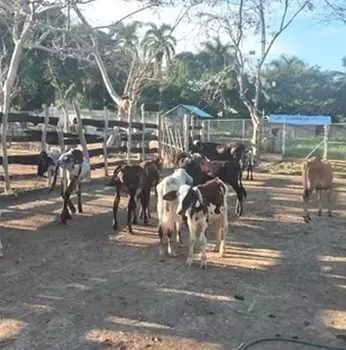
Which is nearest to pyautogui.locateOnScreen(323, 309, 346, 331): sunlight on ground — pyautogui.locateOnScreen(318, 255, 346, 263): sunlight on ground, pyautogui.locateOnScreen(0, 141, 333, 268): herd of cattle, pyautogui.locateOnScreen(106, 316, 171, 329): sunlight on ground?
pyautogui.locateOnScreen(106, 316, 171, 329): sunlight on ground

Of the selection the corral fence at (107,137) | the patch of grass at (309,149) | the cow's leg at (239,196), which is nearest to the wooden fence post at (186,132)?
the corral fence at (107,137)

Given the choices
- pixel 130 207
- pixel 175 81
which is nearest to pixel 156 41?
pixel 175 81

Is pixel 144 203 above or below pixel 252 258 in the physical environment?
above

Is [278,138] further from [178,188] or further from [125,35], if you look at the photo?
[178,188]

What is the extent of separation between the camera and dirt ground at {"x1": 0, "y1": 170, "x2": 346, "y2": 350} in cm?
440

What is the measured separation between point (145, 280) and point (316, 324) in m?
1.95

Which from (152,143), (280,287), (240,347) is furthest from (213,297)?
(152,143)

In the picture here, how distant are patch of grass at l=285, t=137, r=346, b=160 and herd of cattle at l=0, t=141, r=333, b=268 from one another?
1450 centimetres

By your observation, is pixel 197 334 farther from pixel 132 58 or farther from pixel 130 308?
pixel 132 58

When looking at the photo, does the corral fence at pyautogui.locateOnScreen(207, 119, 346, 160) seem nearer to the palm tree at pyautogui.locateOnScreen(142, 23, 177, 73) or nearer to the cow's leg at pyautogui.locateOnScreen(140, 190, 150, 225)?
the palm tree at pyautogui.locateOnScreen(142, 23, 177, 73)

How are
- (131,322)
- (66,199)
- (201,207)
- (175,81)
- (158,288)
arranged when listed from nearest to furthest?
1. (131,322)
2. (158,288)
3. (201,207)
4. (66,199)
5. (175,81)

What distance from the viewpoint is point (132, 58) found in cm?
2773

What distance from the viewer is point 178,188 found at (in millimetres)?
6809

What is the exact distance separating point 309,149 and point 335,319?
2499cm
